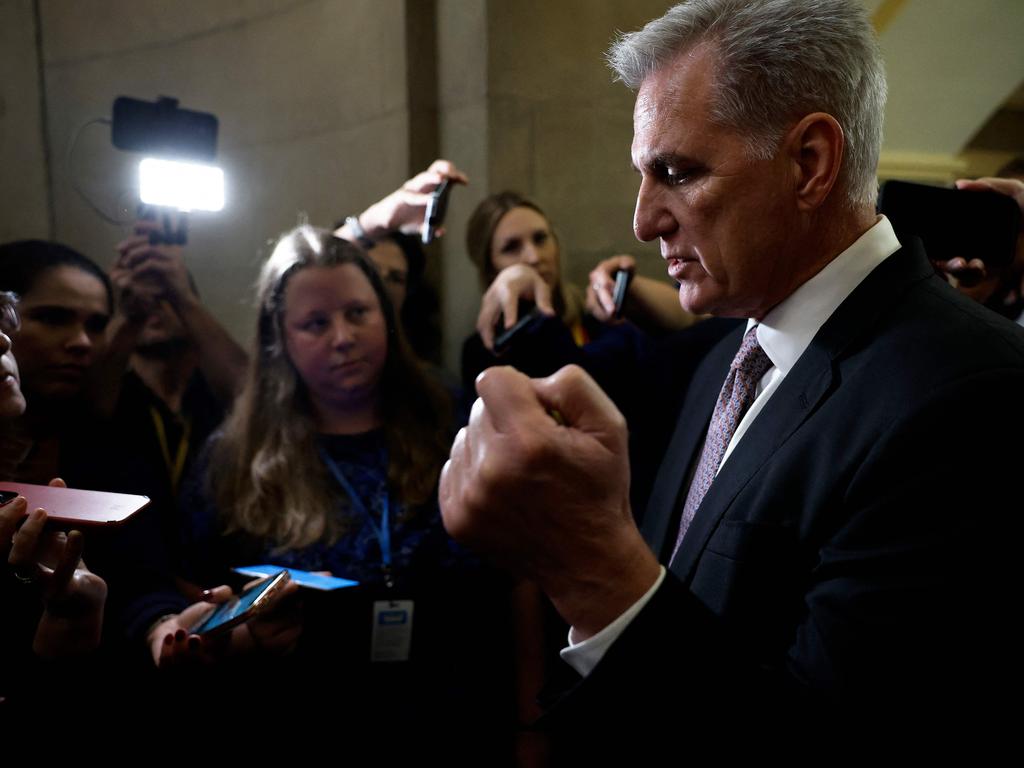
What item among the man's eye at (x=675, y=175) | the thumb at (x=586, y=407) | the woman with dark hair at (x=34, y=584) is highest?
the man's eye at (x=675, y=175)

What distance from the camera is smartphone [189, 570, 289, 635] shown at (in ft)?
4.04

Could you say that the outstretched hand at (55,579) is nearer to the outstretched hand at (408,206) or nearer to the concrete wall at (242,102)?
the concrete wall at (242,102)

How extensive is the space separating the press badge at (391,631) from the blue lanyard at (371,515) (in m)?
0.09

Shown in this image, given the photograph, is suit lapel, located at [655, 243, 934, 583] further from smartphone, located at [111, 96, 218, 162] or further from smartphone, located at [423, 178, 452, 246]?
smartphone, located at [111, 96, 218, 162]

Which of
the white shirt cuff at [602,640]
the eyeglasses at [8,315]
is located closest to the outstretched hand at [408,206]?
the eyeglasses at [8,315]

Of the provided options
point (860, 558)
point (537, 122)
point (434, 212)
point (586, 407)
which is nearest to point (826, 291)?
point (860, 558)

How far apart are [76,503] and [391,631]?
1.01 m

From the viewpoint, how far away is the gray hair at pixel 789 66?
1.16 m

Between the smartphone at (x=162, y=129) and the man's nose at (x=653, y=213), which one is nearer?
the man's nose at (x=653, y=213)

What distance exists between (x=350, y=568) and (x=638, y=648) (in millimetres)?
1089

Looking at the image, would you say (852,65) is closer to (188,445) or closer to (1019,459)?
(1019,459)

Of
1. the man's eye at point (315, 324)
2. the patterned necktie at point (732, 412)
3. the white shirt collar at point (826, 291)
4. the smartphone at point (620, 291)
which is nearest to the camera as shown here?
the white shirt collar at point (826, 291)

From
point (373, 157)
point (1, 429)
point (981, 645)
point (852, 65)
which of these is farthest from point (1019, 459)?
point (373, 157)

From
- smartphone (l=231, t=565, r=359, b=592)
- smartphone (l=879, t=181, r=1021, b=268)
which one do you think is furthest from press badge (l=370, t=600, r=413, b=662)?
smartphone (l=879, t=181, r=1021, b=268)
